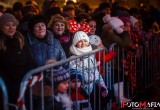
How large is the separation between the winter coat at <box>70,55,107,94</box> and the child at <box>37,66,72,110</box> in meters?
0.41

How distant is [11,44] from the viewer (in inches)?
216

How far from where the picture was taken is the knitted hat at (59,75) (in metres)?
4.88

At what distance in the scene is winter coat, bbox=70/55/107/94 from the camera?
18.6 feet

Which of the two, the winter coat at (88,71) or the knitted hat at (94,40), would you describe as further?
the knitted hat at (94,40)

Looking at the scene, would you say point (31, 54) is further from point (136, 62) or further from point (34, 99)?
point (136, 62)

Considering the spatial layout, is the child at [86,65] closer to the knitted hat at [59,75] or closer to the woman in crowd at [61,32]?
the woman in crowd at [61,32]

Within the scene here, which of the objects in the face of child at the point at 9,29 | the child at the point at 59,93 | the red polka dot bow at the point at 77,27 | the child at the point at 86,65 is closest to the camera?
the child at the point at 59,93

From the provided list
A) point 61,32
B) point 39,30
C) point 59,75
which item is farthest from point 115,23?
point 59,75

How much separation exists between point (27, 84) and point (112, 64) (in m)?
3.00

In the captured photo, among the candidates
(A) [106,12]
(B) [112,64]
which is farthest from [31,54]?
(A) [106,12]

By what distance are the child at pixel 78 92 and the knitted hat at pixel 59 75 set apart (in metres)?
0.32

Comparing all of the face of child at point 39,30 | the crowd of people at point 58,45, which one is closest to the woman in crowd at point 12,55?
the crowd of people at point 58,45

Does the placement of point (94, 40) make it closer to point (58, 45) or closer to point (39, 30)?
point (58, 45)

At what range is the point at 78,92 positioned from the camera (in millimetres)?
5578
